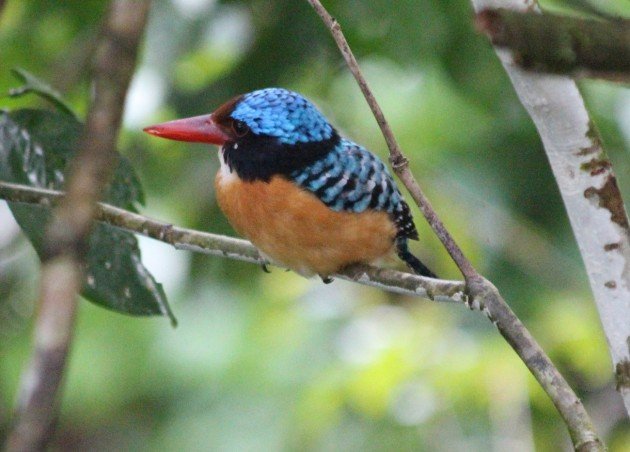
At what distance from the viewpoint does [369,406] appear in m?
3.35

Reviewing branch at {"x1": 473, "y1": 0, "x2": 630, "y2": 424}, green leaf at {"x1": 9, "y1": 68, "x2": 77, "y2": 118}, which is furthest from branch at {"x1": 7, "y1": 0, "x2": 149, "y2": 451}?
green leaf at {"x1": 9, "y1": 68, "x2": 77, "y2": 118}

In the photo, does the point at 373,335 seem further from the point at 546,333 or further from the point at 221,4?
the point at 221,4

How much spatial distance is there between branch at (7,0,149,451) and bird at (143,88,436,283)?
5.24ft

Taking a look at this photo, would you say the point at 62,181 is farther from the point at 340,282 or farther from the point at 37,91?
the point at 340,282

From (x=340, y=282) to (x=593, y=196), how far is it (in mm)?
2234

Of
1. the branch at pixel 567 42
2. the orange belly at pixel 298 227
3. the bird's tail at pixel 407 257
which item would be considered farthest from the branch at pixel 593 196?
the branch at pixel 567 42

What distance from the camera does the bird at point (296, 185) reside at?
2428 millimetres

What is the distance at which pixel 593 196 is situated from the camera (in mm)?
1847

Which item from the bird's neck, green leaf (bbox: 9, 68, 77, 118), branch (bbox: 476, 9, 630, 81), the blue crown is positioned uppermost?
branch (bbox: 476, 9, 630, 81)

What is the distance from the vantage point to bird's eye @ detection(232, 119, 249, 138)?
2.53 metres

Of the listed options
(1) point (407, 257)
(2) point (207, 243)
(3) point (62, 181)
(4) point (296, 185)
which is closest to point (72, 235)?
(2) point (207, 243)

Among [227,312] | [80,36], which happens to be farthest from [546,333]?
[80,36]

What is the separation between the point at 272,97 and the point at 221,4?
1118 millimetres

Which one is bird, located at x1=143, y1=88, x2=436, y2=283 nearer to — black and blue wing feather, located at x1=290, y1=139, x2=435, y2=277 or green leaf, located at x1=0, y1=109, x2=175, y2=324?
black and blue wing feather, located at x1=290, y1=139, x2=435, y2=277
